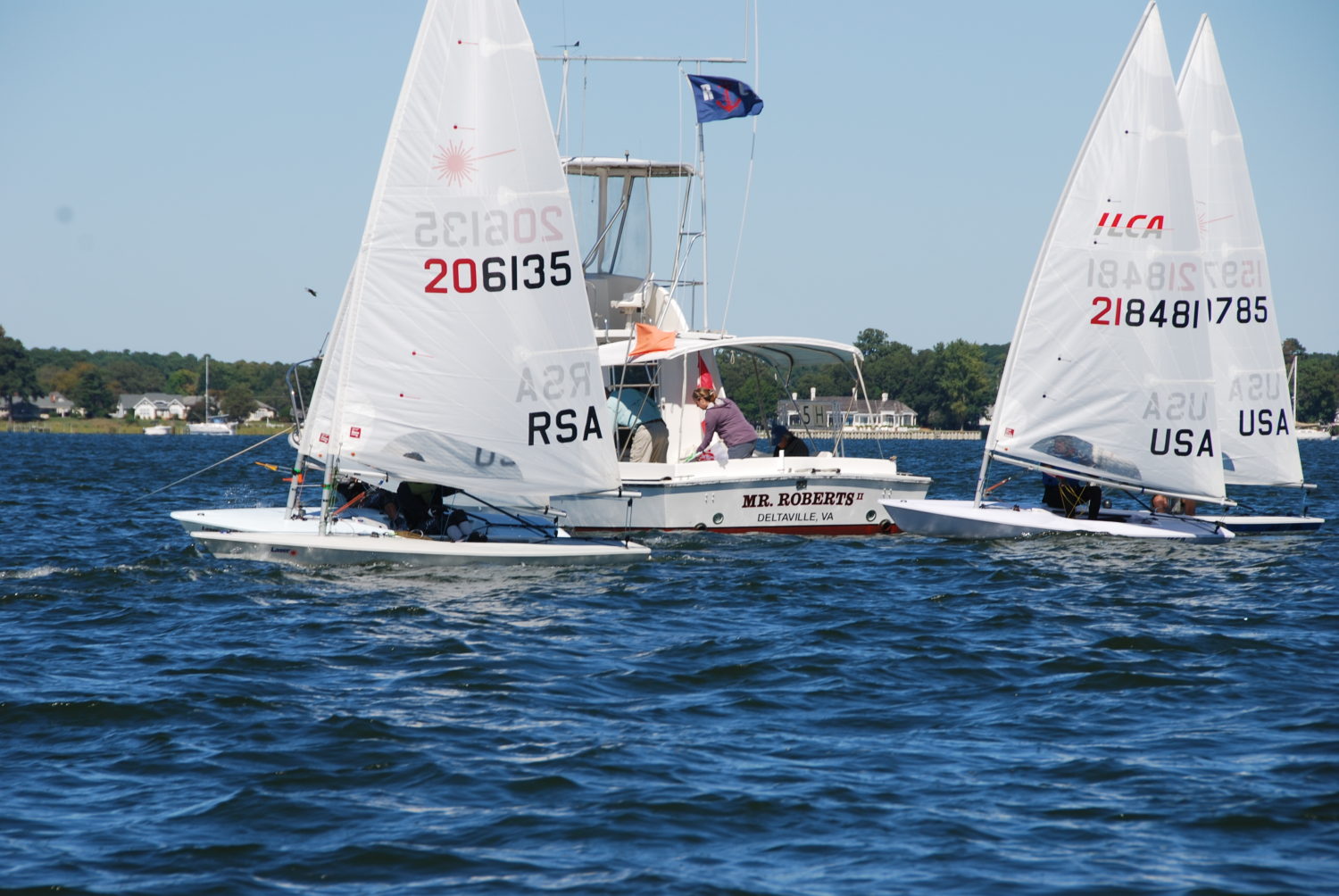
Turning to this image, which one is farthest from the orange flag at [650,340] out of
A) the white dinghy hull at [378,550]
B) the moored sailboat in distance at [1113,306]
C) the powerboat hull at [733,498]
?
the white dinghy hull at [378,550]

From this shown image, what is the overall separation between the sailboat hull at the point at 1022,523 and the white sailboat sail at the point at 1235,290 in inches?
116

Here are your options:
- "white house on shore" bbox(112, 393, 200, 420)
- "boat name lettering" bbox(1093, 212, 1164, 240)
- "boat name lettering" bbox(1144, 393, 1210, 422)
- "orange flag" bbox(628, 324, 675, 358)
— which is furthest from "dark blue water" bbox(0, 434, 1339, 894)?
"white house on shore" bbox(112, 393, 200, 420)

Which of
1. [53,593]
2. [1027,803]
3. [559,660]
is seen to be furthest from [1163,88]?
[53,593]

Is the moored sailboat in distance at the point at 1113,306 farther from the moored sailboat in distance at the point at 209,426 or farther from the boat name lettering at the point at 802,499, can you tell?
the moored sailboat in distance at the point at 209,426

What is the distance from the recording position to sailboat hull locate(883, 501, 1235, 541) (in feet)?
58.3

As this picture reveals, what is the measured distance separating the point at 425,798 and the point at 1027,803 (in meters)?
3.13

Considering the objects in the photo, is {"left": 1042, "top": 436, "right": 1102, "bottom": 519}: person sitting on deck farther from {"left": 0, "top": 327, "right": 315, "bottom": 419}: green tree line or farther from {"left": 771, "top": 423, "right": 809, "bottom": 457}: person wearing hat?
{"left": 0, "top": 327, "right": 315, "bottom": 419}: green tree line

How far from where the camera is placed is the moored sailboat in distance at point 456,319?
545 inches

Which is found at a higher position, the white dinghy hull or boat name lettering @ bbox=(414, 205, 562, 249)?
boat name lettering @ bbox=(414, 205, 562, 249)

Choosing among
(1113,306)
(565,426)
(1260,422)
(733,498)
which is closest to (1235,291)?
(1260,422)

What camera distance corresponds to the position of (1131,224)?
18.0 m

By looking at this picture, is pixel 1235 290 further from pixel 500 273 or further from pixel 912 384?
pixel 912 384

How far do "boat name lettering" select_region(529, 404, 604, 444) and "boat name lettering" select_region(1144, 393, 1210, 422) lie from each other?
25.6ft

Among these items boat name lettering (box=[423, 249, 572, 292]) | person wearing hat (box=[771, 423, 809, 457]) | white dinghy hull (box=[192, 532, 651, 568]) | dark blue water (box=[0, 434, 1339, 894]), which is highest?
boat name lettering (box=[423, 249, 572, 292])
